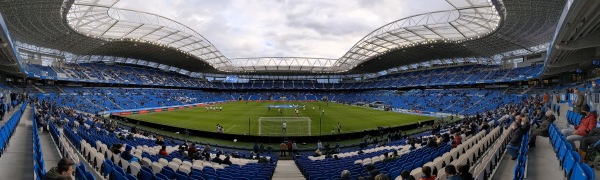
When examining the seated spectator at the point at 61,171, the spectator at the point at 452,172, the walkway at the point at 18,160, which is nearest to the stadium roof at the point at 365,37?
the walkway at the point at 18,160

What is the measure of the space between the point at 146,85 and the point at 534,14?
79.3 metres

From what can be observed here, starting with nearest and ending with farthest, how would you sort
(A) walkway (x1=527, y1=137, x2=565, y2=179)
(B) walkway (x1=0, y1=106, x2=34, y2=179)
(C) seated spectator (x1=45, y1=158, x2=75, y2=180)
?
(C) seated spectator (x1=45, y1=158, x2=75, y2=180)
(A) walkway (x1=527, y1=137, x2=565, y2=179)
(B) walkway (x1=0, y1=106, x2=34, y2=179)

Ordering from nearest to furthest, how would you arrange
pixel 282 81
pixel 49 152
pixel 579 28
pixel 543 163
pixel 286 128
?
pixel 543 163
pixel 49 152
pixel 579 28
pixel 286 128
pixel 282 81

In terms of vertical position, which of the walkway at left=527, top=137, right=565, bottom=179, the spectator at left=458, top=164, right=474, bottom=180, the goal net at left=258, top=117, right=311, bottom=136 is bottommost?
the goal net at left=258, top=117, right=311, bottom=136

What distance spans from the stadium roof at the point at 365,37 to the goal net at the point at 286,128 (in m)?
20.9

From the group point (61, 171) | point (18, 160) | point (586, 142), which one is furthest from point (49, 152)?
point (586, 142)

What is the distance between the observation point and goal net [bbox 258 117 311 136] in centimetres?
2897

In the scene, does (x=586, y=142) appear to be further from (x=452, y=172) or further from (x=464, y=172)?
(x=452, y=172)

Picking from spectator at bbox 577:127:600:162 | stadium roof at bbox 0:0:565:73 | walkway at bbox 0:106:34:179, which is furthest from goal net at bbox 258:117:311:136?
spectator at bbox 577:127:600:162

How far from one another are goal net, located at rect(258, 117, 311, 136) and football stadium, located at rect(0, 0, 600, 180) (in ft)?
0.99

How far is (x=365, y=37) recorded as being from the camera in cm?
5550

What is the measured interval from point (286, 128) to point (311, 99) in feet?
213

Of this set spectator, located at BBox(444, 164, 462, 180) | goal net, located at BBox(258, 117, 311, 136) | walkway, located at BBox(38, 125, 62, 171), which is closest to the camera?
spectator, located at BBox(444, 164, 462, 180)

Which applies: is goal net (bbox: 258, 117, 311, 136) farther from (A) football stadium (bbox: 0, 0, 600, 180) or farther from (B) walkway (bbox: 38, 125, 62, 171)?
(B) walkway (bbox: 38, 125, 62, 171)
